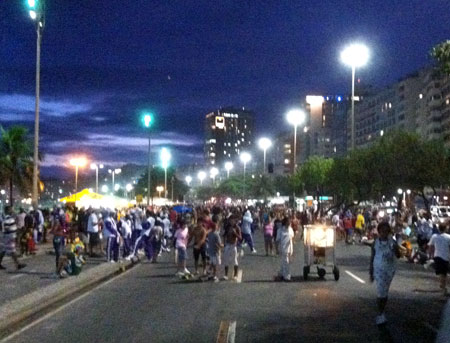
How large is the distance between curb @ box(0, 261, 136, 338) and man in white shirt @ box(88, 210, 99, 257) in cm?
440

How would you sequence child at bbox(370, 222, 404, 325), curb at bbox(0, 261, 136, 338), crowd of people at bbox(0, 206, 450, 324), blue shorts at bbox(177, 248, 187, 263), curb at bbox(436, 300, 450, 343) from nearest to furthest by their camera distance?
curb at bbox(436, 300, 450, 343) → child at bbox(370, 222, 404, 325) → curb at bbox(0, 261, 136, 338) → crowd of people at bbox(0, 206, 450, 324) → blue shorts at bbox(177, 248, 187, 263)

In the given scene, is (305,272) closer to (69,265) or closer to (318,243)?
(318,243)

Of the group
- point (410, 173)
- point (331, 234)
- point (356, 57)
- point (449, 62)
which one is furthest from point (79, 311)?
point (410, 173)

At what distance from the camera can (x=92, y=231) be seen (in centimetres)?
2819

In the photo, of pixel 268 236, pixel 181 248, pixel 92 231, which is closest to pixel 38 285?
pixel 181 248

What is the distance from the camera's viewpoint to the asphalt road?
12062 mm

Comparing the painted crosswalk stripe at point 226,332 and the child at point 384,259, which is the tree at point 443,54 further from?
the painted crosswalk stripe at point 226,332

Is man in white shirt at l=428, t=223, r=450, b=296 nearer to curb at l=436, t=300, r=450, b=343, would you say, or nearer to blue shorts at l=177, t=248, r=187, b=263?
blue shorts at l=177, t=248, r=187, b=263

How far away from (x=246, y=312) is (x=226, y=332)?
234cm

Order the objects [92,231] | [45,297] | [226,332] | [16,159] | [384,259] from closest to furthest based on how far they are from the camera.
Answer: [226,332], [384,259], [45,297], [92,231], [16,159]

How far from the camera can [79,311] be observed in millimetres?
14797

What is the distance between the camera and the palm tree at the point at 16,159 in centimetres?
4716

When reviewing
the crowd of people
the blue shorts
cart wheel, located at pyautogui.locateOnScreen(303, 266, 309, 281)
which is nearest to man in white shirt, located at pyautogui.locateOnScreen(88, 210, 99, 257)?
the crowd of people

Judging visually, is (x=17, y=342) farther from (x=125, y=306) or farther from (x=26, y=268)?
(x=26, y=268)
